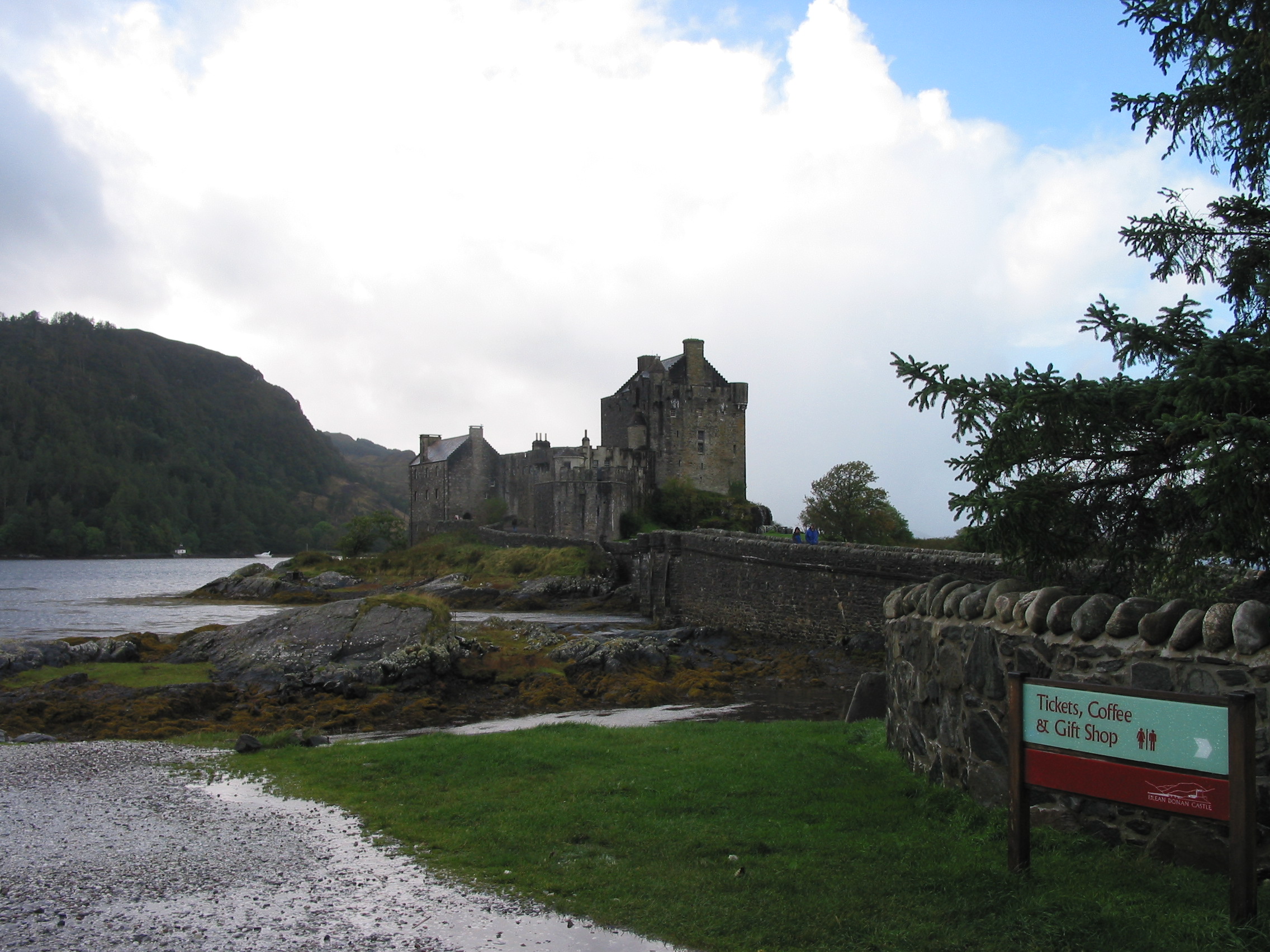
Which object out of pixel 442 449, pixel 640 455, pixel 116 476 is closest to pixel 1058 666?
pixel 640 455

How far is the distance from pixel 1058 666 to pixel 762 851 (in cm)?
247

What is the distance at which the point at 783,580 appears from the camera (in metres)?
29.3

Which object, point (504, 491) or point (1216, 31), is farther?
point (504, 491)

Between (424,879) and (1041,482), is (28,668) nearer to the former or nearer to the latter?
(424,879)

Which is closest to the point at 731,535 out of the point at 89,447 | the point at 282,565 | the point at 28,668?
the point at 28,668

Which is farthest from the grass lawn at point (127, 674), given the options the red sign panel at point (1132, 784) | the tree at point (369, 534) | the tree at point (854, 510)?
the tree at point (369, 534)

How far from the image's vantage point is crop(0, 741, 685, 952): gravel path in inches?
210

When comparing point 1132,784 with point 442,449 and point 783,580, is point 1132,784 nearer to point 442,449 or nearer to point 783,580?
point 783,580

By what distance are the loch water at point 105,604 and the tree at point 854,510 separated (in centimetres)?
2586

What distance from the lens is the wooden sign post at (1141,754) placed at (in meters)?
4.71

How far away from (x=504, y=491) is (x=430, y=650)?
54412 millimetres

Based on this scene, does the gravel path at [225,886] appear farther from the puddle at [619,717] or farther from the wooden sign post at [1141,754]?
the puddle at [619,717]

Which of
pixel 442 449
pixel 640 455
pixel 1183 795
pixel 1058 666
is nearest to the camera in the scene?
pixel 1183 795

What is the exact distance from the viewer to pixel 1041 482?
26.5 ft
